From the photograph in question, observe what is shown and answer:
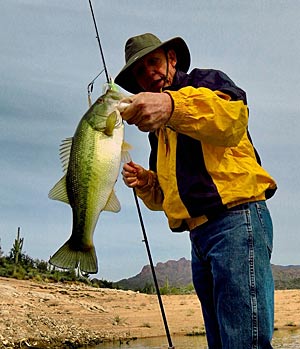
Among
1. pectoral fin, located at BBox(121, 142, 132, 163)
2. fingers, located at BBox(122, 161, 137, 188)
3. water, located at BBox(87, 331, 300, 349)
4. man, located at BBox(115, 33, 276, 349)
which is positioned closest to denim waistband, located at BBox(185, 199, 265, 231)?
man, located at BBox(115, 33, 276, 349)

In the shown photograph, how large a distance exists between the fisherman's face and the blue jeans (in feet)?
2.96

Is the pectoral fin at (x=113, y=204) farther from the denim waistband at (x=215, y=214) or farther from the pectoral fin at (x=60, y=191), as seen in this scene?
the denim waistband at (x=215, y=214)

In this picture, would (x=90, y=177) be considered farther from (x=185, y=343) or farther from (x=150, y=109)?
(x=185, y=343)

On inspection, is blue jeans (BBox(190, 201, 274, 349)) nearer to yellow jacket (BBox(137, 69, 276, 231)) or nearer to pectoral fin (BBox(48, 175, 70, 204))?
yellow jacket (BBox(137, 69, 276, 231))

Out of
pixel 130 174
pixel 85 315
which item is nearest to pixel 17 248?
pixel 85 315

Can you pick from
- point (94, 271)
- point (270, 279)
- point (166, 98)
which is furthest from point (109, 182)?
point (270, 279)

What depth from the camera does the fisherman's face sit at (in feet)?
12.1

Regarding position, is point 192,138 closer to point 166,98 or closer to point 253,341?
point 166,98

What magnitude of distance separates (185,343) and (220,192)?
30.7 feet

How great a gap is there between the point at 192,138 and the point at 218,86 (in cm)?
31

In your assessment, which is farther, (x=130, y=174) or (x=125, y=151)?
(x=130, y=174)

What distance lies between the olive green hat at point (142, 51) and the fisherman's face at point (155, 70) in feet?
0.15

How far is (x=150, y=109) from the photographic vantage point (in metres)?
3.00

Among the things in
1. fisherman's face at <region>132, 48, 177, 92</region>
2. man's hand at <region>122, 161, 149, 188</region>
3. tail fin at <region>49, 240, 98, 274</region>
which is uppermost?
fisherman's face at <region>132, 48, 177, 92</region>
